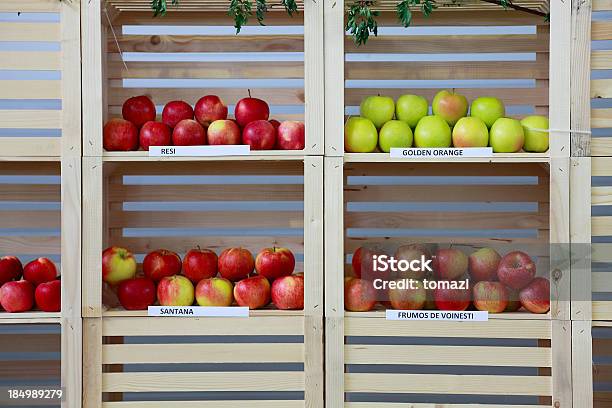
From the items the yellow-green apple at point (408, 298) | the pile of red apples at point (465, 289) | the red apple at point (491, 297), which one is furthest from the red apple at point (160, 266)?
the red apple at point (491, 297)

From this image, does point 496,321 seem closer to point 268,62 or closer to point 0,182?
point 268,62

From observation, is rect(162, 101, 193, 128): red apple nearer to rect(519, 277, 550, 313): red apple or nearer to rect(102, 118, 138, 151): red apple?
rect(102, 118, 138, 151): red apple

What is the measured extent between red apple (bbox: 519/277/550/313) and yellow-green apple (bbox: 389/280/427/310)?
0.26 metres

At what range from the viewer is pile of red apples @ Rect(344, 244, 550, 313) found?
181 cm

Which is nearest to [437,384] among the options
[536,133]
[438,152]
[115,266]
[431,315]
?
[431,315]

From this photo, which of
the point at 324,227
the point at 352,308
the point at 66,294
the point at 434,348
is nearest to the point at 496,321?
the point at 434,348

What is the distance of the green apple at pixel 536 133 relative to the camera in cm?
182

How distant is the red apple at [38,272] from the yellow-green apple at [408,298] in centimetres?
92

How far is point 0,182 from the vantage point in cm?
221

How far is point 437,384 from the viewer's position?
1.78m

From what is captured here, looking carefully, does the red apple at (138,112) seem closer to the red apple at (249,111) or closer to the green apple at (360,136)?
the red apple at (249,111)

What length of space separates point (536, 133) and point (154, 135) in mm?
979

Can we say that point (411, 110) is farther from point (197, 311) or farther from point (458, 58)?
point (197, 311)

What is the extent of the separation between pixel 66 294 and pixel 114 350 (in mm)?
185
